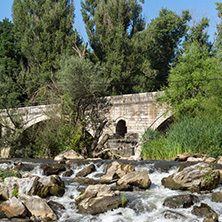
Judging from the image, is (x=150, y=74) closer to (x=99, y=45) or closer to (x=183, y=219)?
(x=99, y=45)

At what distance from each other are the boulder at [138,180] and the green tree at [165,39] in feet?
67.4

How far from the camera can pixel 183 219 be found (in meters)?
6.30

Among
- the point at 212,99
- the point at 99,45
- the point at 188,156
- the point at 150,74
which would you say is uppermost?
the point at 99,45

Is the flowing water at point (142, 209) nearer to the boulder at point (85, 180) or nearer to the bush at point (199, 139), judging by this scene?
the boulder at point (85, 180)

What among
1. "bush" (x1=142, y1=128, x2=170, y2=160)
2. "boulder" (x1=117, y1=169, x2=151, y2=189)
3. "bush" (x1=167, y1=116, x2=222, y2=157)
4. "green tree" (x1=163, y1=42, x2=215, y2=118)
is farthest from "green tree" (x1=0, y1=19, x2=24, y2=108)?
"boulder" (x1=117, y1=169, x2=151, y2=189)

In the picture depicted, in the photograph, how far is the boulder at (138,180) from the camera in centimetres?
836

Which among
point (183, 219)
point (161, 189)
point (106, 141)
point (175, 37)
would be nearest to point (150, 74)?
point (175, 37)

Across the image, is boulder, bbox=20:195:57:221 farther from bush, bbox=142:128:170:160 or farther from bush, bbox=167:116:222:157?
bush, bbox=142:128:170:160

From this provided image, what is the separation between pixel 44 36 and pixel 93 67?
8.54 meters

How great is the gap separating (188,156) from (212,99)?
401 centimetres

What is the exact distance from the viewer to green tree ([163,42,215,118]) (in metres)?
16.2

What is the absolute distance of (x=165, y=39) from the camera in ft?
96.7

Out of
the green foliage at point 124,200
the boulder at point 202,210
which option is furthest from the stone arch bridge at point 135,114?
the boulder at point 202,210

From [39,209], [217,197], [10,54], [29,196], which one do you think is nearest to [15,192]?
[29,196]
